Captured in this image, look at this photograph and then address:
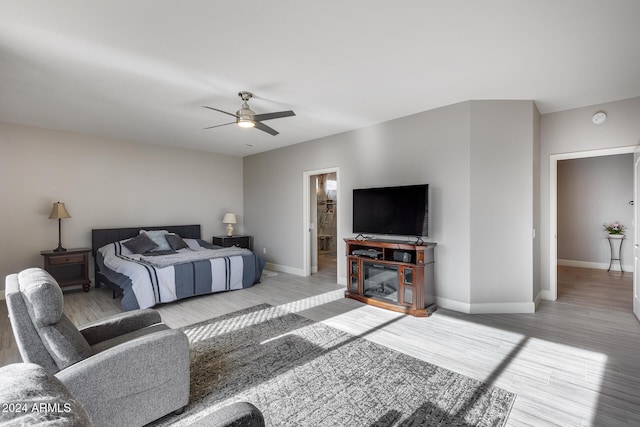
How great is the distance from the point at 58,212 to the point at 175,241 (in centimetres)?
178

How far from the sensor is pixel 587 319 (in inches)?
142

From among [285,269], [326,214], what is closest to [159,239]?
[285,269]

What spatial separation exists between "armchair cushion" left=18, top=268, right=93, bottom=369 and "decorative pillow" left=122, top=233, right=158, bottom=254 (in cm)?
382

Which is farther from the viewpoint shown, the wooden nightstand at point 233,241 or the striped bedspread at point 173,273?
the wooden nightstand at point 233,241

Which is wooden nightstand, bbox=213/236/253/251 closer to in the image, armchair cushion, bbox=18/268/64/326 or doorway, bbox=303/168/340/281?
doorway, bbox=303/168/340/281

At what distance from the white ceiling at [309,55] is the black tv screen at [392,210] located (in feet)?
3.75

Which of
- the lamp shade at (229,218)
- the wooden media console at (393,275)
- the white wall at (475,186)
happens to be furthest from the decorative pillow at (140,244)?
the white wall at (475,186)

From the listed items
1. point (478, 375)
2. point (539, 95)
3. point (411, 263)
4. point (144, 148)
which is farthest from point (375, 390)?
point (144, 148)

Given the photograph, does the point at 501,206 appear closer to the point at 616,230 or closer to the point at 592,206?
the point at 616,230

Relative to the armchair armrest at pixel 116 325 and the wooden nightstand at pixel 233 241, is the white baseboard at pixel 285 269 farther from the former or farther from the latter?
the armchair armrest at pixel 116 325

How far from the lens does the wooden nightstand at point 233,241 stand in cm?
671

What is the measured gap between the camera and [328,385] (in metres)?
2.31

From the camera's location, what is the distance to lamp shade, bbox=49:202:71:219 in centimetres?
482

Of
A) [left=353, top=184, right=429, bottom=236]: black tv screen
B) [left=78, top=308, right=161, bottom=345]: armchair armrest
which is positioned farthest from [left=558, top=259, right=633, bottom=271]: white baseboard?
[left=78, top=308, right=161, bottom=345]: armchair armrest
